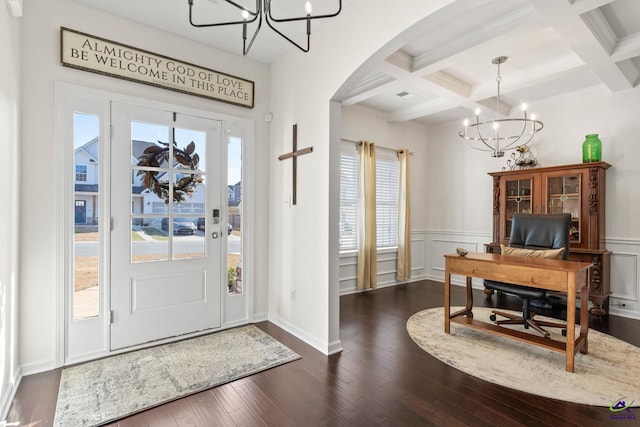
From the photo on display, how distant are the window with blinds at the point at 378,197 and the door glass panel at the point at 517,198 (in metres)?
1.68

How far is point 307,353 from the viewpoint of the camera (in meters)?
2.80

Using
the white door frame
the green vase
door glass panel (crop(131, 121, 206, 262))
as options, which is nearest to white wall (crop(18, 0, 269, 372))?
the white door frame

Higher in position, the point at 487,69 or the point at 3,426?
the point at 487,69

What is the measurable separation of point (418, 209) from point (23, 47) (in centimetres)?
550

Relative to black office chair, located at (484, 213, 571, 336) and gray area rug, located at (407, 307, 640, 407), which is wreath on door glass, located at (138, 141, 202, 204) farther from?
black office chair, located at (484, 213, 571, 336)

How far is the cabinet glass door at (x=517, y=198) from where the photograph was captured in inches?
174

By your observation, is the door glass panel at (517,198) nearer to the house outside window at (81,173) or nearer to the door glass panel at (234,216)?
the door glass panel at (234,216)

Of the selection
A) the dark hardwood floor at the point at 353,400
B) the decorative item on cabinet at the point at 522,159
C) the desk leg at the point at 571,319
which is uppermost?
the decorative item on cabinet at the point at 522,159

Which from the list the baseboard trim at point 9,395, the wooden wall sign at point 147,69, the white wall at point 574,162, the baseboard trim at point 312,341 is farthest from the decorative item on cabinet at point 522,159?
the baseboard trim at point 9,395

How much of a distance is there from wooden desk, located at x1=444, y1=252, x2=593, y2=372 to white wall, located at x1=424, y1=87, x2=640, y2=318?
74.2 inches

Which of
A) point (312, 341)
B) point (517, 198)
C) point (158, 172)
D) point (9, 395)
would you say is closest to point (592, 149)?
point (517, 198)

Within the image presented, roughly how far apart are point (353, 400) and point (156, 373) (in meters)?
1.48

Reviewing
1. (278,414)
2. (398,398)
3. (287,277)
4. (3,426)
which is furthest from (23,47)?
(398,398)

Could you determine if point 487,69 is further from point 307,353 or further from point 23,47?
point 23,47
